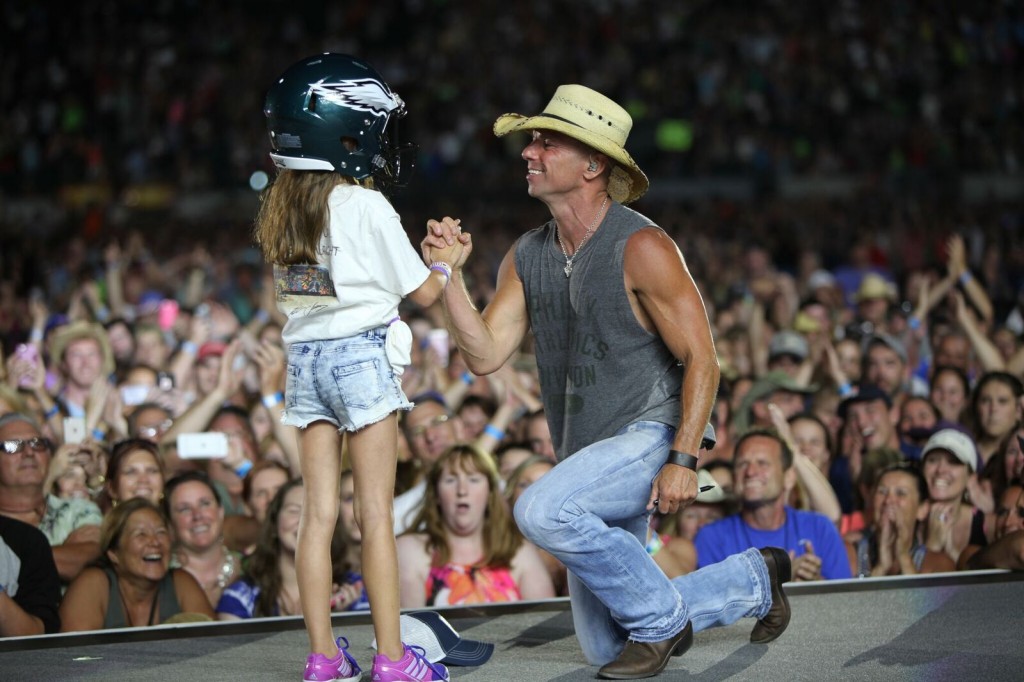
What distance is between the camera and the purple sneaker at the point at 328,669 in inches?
144

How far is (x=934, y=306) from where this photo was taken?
10.1 meters

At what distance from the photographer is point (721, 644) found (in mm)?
4305

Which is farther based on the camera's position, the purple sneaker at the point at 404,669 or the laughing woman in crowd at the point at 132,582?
the laughing woman in crowd at the point at 132,582

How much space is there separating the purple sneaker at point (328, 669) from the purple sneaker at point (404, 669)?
0.09 meters

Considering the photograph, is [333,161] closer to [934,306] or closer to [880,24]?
[934,306]

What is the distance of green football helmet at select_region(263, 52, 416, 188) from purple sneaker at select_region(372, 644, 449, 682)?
122 centimetres

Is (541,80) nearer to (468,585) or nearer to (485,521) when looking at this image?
(485,521)

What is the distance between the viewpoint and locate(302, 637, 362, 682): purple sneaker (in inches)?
144

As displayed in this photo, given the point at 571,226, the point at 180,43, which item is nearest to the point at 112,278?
the point at 571,226

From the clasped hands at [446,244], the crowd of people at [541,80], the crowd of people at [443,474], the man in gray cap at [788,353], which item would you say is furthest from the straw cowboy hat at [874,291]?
the crowd of people at [541,80]

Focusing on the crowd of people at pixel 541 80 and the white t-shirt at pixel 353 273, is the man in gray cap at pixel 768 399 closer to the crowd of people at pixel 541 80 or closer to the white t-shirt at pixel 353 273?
the white t-shirt at pixel 353 273

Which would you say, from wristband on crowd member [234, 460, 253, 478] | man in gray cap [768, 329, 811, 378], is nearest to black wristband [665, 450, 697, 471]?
wristband on crowd member [234, 460, 253, 478]

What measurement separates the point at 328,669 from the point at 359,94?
145 centimetres

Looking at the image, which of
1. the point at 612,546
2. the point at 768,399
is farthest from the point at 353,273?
the point at 768,399
